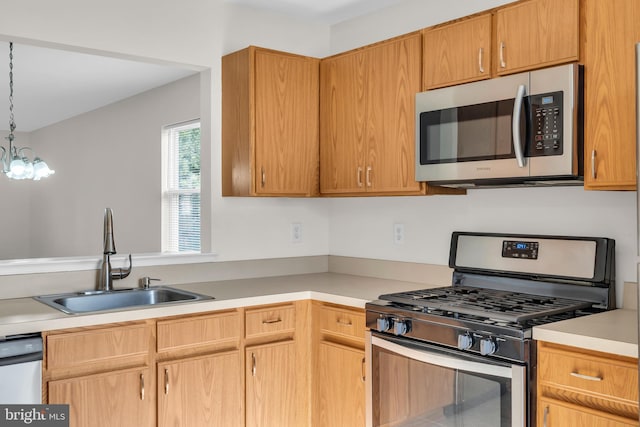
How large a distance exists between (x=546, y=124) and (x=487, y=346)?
853 mm

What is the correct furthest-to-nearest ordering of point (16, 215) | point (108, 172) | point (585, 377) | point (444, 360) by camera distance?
point (16, 215) → point (108, 172) → point (444, 360) → point (585, 377)

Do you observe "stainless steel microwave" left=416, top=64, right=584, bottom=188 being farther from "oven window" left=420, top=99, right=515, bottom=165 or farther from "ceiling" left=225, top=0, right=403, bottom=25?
"ceiling" left=225, top=0, right=403, bottom=25

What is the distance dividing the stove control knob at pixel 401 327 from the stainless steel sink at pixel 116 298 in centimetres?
81

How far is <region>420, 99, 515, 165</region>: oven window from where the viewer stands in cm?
242

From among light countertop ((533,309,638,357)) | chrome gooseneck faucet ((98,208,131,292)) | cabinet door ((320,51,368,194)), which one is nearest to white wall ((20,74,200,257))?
cabinet door ((320,51,368,194))

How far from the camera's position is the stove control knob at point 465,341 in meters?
2.10

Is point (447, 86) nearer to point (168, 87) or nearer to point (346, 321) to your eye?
point (346, 321)

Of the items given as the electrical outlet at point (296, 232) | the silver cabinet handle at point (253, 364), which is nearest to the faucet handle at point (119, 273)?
the silver cabinet handle at point (253, 364)

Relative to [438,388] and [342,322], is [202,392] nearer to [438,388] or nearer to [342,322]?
[342,322]

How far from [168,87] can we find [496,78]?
3541mm

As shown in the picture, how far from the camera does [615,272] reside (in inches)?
93.4

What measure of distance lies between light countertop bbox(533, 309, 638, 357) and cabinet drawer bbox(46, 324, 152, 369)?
4.71ft

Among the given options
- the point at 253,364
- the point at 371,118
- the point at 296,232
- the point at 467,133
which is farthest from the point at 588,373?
the point at 296,232

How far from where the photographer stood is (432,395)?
88.9 inches
